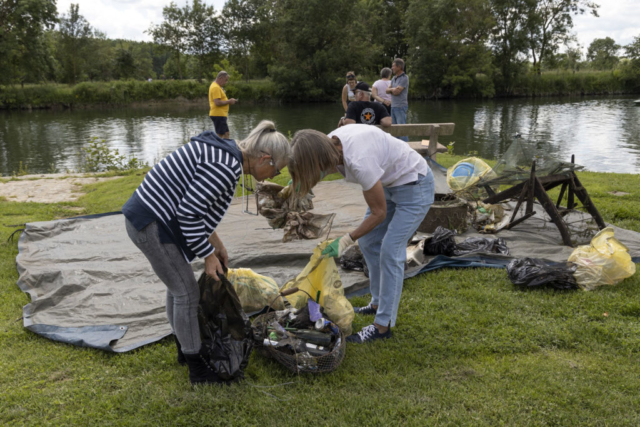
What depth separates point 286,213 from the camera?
408 centimetres

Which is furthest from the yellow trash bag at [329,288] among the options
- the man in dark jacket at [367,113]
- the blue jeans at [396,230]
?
the man in dark jacket at [367,113]

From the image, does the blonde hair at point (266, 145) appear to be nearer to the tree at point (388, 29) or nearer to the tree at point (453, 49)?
the tree at point (453, 49)

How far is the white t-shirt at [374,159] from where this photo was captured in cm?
240

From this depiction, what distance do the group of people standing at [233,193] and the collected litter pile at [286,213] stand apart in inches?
42.1

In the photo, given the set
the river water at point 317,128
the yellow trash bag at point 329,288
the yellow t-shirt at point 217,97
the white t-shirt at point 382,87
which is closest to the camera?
the yellow trash bag at point 329,288

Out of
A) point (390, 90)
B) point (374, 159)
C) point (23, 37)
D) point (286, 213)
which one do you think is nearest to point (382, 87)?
point (390, 90)

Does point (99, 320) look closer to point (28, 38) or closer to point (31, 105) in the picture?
point (31, 105)

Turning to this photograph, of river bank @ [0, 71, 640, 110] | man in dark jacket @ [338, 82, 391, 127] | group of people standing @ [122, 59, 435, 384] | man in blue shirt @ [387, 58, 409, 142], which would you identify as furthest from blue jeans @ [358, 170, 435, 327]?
river bank @ [0, 71, 640, 110]

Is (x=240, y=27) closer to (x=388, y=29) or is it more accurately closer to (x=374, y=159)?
(x=388, y=29)

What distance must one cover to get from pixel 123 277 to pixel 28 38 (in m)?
38.6

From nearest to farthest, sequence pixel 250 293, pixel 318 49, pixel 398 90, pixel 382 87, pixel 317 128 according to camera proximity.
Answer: pixel 250 293, pixel 398 90, pixel 382 87, pixel 317 128, pixel 318 49

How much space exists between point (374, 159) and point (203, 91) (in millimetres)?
36457

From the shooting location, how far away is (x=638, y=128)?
726 inches

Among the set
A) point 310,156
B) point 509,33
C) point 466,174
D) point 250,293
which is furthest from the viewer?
point 509,33
